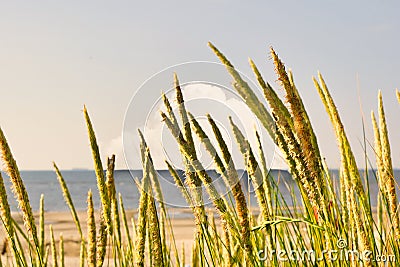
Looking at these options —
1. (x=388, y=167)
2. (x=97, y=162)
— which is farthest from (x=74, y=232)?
(x=97, y=162)

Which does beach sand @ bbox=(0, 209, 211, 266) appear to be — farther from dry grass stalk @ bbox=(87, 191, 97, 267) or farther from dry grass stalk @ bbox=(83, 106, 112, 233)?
dry grass stalk @ bbox=(83, 106, 112, 233)

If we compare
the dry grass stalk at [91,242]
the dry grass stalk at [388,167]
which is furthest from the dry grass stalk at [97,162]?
the dry grass stalk at [388,167]

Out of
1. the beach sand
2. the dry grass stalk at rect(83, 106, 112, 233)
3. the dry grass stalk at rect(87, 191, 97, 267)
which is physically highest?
the dry grass stalk at rect(83, 106, 112, 233)

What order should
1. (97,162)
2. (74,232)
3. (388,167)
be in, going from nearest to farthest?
(97,162) → (388,167) → (74,232)

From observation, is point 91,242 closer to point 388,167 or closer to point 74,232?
point 388,167

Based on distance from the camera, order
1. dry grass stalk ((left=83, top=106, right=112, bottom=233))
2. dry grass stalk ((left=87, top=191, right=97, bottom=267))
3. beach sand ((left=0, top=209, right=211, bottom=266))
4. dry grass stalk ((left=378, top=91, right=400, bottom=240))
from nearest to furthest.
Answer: dry grass stalk ((left=83, top=106, right=112, bottom=233)) < dry grass stalk ((left=87, top=191, right=97, bottom=267)) < dry grass stalk ((left=378, top=91, right=400, bottom=240)) < beach sand ((left=0, top=209, right=211, bottom=266))

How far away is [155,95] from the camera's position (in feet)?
4.91

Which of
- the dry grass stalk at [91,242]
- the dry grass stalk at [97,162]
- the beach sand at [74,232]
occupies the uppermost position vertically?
the dry grass stalk at [97,162]

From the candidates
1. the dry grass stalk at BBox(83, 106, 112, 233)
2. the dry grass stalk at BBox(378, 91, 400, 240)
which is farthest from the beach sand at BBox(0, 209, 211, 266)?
→ the dry grass stalk at BBox(83, 106, 112, 233)

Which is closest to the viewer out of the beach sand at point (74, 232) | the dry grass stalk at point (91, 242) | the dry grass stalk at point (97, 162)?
the dry grass stalk at point (97, 162)

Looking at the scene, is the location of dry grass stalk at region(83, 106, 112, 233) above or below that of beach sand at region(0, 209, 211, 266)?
above

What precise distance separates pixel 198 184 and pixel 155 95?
1.19ft

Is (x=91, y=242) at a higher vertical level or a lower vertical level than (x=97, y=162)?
lower

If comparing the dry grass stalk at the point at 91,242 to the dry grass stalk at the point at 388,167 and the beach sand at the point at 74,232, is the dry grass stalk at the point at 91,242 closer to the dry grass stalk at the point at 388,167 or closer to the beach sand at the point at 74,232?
the dry grass stalk at the point at 388,167
